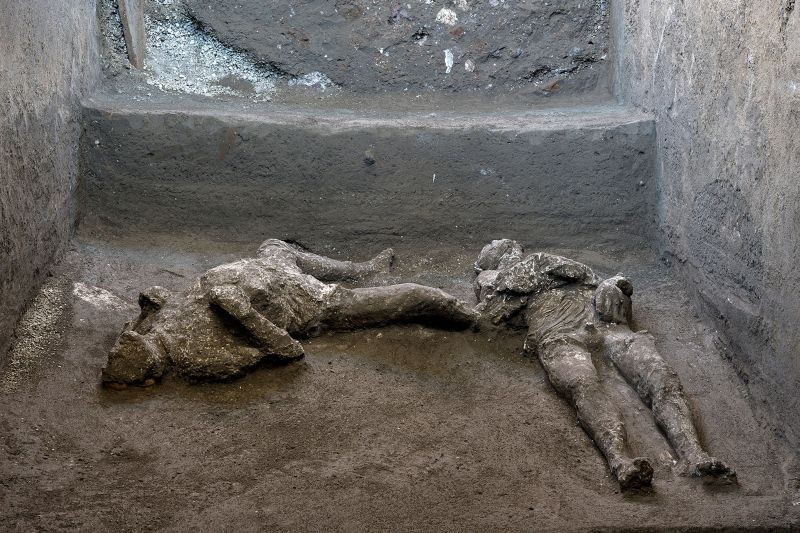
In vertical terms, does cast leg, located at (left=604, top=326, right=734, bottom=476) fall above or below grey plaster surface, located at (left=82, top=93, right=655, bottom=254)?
below

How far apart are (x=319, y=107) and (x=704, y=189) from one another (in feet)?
8.09

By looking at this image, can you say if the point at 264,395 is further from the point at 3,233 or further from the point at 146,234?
the point at 146,234

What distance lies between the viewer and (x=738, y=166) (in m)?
3.96

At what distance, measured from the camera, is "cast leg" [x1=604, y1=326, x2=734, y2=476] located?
3.11 metres

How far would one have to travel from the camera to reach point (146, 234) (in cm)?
506

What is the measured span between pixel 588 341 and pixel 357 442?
1116mm

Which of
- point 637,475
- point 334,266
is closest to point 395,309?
point 334,266

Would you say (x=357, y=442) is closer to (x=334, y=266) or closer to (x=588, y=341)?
(x=588, y=341)

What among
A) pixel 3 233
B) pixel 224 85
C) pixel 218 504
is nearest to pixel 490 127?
pixel 224 85

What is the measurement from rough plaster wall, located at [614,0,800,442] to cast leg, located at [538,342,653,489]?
0.62 metres

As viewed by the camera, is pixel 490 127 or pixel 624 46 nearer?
pixel 490 127

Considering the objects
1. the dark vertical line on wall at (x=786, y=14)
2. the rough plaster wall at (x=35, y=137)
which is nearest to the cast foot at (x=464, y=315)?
the dark vertical line on wall at (x=786, y=14)

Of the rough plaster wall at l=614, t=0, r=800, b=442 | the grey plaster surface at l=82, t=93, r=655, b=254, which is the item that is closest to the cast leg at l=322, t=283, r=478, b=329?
the grey plaster surface at l=82, t=93, r=655, b=254

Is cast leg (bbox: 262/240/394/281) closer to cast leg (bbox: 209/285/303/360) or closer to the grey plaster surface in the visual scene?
the grey plaster surface
